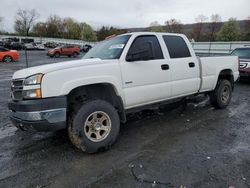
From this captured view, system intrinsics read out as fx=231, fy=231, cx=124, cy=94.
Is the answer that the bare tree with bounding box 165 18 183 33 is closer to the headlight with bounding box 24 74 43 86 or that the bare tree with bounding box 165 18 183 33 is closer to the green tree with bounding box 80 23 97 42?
the green tree with bounding box 80 23 97 42

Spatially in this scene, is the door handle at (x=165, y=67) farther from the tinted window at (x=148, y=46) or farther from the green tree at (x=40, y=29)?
the green tree at (x=40, y=29)

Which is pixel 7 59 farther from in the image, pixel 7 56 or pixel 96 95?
pixel 96 95

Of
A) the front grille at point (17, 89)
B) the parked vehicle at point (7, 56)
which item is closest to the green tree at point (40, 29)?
the parked vehicle at point (7, 56)

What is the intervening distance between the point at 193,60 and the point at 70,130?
318cm

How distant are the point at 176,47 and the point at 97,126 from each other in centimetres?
252

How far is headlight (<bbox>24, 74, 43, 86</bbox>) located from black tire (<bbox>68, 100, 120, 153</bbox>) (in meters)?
0.73

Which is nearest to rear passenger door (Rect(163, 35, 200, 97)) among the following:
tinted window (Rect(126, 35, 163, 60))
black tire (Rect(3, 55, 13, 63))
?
tinted window (Rect(126, 35, 163, 60))

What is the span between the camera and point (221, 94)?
6.16 meters

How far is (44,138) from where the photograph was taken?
439 cm

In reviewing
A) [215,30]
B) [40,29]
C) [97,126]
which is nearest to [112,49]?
[97,126]

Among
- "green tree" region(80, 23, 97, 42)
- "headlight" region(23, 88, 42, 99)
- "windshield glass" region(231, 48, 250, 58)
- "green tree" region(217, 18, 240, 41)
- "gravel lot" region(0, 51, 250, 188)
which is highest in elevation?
"green tree" region(80, 23, 97, 42)

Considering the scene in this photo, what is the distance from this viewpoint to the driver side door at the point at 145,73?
3971 mm

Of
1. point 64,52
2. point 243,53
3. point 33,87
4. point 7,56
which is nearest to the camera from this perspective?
point 33,87

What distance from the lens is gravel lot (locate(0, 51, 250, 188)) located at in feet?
9.77
